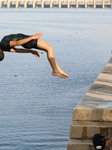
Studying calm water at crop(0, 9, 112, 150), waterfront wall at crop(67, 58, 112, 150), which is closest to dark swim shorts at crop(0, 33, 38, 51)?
waterfront wall at crop(67, 58, 112, 150)

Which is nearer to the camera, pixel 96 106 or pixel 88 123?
pixel 88 123

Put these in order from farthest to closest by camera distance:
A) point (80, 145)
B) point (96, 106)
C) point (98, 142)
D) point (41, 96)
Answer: point (41, 96) < point (96, 106) < point (80, 145) < point (98, 142)

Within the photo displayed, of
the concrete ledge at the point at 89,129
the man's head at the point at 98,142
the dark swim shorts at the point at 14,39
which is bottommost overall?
the concrete ledge at the point at 89,129

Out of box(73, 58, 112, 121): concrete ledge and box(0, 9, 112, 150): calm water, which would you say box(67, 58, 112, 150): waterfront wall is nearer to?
box(73, 58, 112, 121): concrete ledge

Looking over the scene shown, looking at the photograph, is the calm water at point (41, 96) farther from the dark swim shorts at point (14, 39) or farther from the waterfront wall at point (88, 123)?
the dark swim shorts at point (14, 39)

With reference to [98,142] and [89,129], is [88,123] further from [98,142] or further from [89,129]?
[98,142]

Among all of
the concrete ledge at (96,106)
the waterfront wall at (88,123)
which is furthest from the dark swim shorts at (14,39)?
the concrete ledge at (96,106)

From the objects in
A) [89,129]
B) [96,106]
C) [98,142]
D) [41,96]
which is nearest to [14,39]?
[98,142]

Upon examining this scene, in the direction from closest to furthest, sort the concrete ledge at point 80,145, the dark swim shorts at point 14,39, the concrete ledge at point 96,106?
the dark swim shorts at point 14,39 < the concrete ledge at point 80,145 < the concrete ledge at point 96,106

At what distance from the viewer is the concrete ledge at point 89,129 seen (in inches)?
736

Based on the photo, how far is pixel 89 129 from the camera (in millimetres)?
18859

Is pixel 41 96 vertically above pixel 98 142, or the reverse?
pixel 98 142

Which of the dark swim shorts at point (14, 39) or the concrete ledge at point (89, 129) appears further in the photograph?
the concrete ledge at point (89, 129)

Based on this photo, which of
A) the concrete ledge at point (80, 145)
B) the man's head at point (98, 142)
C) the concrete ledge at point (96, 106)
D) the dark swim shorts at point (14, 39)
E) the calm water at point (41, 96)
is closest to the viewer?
the dark swim shorts at point (14, 39)
